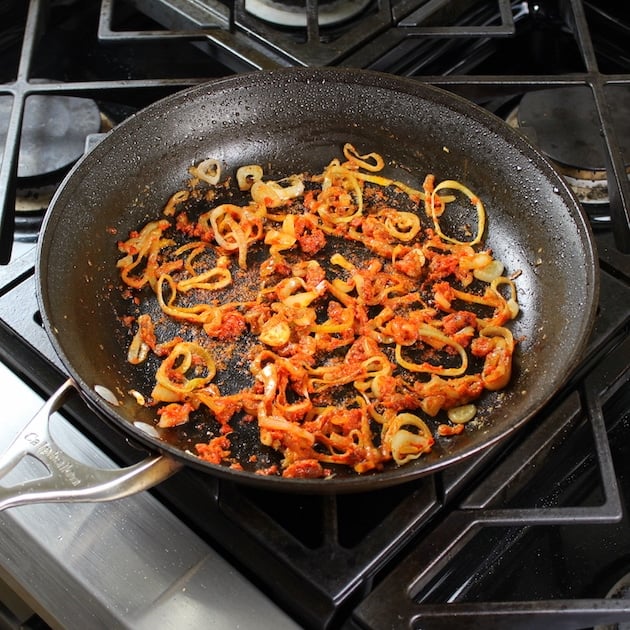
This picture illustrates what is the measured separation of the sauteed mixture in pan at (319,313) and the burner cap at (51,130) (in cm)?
27

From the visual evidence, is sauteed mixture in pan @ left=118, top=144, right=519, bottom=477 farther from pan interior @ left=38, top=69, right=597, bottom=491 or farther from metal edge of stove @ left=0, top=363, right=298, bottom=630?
metal edge of stove @ left=0, top=363, right=298, bottom=630

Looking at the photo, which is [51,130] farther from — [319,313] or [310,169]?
[319,313]

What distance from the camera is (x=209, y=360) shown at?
137cm

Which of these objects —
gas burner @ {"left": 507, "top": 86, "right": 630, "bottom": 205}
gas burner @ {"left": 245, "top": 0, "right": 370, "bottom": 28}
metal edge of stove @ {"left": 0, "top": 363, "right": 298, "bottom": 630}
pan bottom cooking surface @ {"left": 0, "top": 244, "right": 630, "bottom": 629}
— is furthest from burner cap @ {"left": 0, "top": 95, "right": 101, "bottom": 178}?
gas burner @ {"left": 507, "top": 86, "right": 630, "bottom": 205}

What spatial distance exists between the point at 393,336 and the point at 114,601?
64 centimetres

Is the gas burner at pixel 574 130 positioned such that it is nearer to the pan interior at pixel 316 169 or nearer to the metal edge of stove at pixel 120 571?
the pan interior at pixel 316 169

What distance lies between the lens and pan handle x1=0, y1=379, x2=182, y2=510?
102 centimetres

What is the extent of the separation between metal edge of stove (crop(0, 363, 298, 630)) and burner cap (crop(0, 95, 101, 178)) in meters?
0.69

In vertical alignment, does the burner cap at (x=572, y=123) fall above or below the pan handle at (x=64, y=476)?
above

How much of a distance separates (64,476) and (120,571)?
0.18 metres

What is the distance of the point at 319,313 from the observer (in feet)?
4.75

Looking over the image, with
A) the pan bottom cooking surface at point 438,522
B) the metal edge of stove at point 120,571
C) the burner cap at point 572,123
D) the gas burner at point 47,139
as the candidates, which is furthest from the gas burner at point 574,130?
the metal edge of stove at point 120,571

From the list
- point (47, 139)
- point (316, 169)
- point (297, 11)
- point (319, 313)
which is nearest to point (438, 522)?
→ point (319, 313)

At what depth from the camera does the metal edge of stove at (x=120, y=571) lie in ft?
3.60
